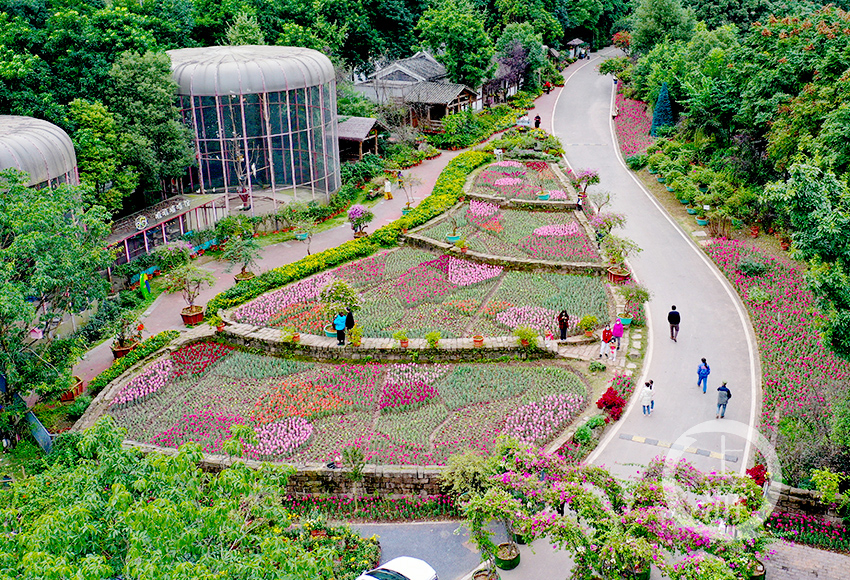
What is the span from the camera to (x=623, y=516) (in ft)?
44.2

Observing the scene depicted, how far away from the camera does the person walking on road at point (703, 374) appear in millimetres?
21359

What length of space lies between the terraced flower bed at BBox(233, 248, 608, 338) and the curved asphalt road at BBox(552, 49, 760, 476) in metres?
2.81

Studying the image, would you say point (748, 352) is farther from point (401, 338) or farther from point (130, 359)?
point (130, 359)

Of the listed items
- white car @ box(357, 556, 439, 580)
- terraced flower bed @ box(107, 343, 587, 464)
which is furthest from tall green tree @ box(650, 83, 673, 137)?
white car @ box(357, 556, 439, 580)

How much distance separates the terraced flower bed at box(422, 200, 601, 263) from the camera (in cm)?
3144

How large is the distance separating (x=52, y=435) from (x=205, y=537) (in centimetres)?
1185

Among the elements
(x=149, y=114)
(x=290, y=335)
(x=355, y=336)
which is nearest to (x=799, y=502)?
(x=355, y=336)

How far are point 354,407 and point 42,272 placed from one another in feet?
28.3

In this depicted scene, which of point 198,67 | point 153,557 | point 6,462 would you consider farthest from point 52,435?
point 198,67

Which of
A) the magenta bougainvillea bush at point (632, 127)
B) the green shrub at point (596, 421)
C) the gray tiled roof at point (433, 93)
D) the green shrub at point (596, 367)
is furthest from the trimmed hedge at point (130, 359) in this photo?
the gray tiled roof at point (433, 93)

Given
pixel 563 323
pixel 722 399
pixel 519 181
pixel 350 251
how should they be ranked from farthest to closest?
pixel 519 181
pixel 350 251
pixel 563 323
pixel 722 399

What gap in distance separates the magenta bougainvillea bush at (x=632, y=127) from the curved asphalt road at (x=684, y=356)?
28.8ft

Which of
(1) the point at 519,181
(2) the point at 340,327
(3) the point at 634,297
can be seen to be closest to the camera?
(2) the point at 340,327

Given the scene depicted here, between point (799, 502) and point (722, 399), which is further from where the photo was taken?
point (722, 399)
